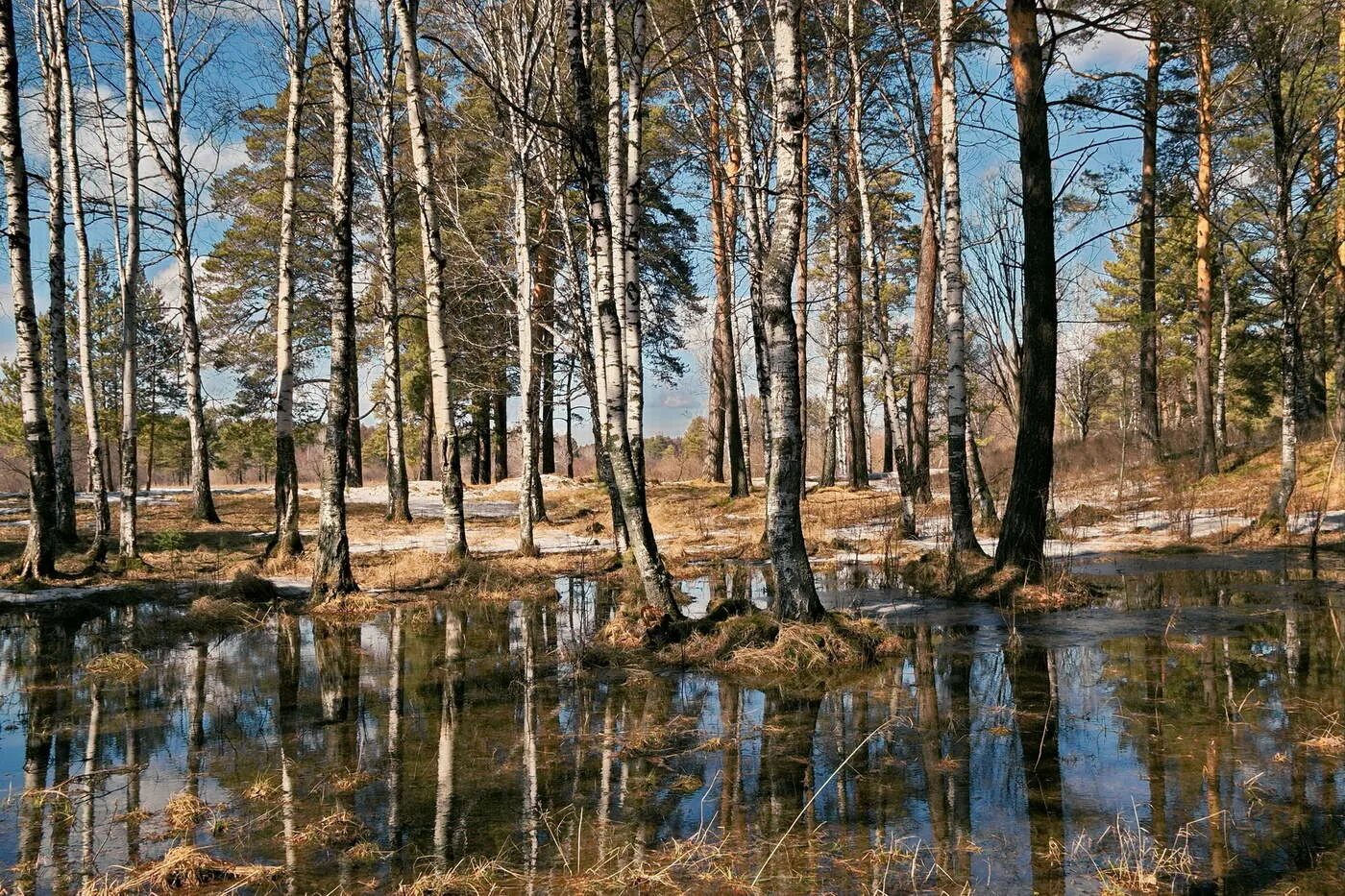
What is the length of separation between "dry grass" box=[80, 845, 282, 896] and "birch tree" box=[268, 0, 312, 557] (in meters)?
10.5

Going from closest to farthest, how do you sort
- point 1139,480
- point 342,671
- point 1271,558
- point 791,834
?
1. point 791,834
2. point 342,671
3. point 1271,558
4. point 1139,480

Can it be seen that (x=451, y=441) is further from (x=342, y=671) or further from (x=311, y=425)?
(x=311, y=425)

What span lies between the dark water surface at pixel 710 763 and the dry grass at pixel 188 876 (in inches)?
7.0

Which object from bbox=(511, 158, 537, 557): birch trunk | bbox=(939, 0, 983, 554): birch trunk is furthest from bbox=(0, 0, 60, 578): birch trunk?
bbox=(939, 0, 983, 554): birch trunk

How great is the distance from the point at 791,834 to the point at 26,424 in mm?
12272

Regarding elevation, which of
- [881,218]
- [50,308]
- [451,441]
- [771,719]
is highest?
[881,218]

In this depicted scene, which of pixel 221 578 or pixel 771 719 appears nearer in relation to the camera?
pixel 771 719

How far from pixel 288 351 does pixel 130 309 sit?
3.17 m

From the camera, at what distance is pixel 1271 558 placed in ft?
40.3

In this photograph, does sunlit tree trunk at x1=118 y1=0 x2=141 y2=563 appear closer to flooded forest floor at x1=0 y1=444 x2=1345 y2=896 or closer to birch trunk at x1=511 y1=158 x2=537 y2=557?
flooded forest floor at x1=0 y1=444 x2=1345 y2=896

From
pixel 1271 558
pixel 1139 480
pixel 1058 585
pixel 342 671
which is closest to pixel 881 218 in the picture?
pixel 1139 480

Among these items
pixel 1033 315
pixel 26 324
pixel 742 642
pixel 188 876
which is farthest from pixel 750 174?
pixel 188 876

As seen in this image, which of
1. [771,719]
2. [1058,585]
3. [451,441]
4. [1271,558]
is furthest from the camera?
[451,441]

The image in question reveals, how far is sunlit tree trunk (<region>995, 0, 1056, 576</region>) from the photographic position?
10125 millimetres
